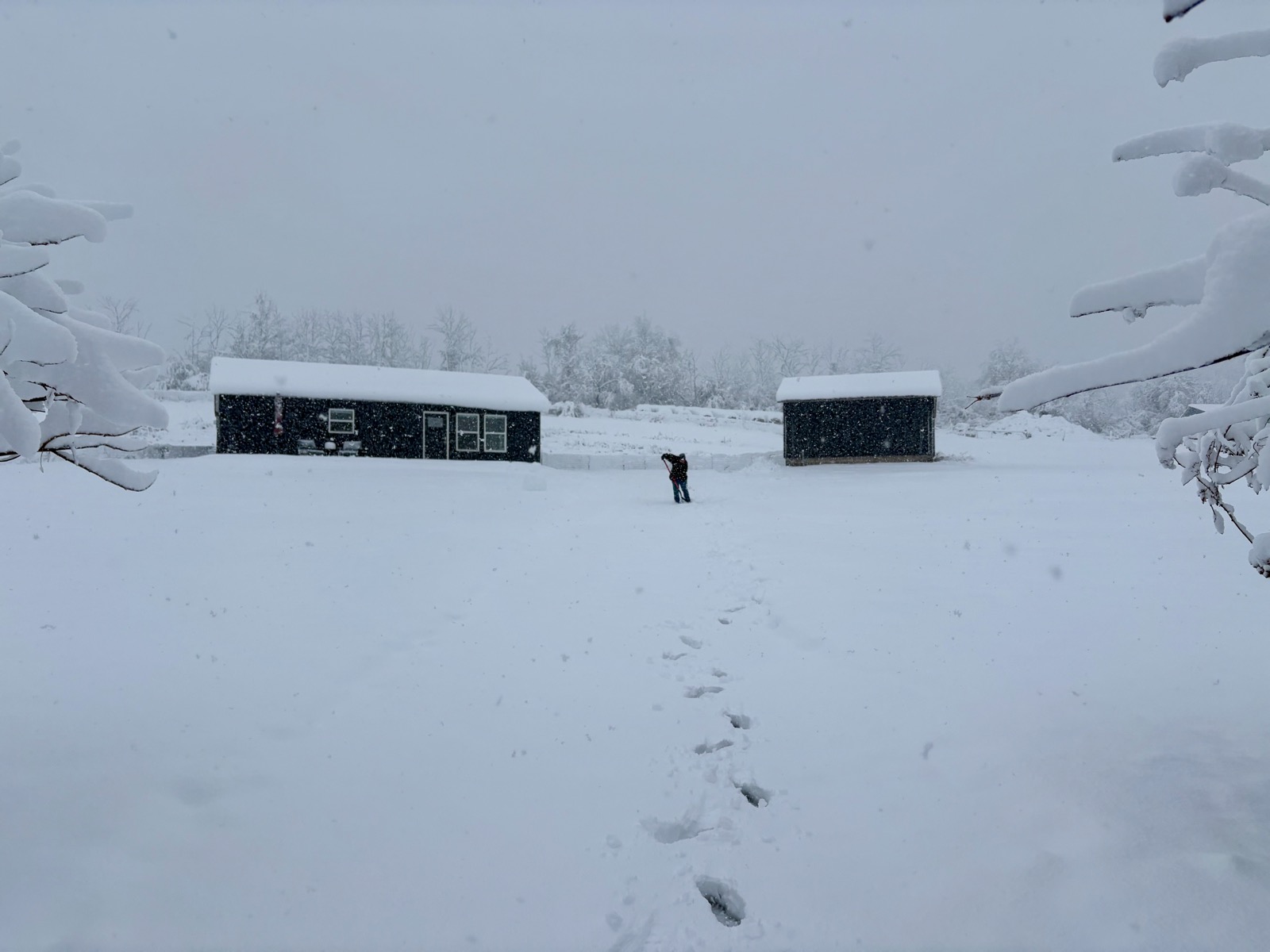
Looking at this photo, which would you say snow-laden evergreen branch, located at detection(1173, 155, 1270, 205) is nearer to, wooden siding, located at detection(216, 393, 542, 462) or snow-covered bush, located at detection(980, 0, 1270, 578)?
snow-covered bush, located at detection(980, 0, 1270, 578)

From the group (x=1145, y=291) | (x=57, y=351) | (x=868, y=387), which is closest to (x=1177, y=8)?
(x=1145, y=291)

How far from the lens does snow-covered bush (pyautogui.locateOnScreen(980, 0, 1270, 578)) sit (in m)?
2.07

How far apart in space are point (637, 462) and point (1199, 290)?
28.9 metres

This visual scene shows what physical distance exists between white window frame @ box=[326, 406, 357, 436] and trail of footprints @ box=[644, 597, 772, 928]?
2391cm

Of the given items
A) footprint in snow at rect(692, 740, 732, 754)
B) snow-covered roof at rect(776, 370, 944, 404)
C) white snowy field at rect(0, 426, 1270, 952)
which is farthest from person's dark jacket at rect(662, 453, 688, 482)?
footprint in snow at rect(692, 740, 732, 754)

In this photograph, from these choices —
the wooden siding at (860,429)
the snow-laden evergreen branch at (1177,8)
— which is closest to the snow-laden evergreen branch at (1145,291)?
the snow-laden evergreen branch at (1177,8)

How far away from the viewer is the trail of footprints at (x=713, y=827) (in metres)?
3.25

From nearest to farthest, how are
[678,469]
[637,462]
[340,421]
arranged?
[678,469]
[340,421]
[637,462]

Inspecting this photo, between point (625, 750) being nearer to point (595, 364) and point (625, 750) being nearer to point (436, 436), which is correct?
point (436, 436)

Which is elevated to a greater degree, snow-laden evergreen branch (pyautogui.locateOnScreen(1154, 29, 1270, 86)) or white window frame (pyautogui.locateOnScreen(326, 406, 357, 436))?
snow-laden evergreen branch (pyautogui.locateOnScreen(1154, 29, 1270, 86))


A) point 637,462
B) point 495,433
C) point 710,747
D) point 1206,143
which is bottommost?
point 710,747

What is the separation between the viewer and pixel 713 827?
151 inches

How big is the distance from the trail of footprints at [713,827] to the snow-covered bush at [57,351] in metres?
3.49

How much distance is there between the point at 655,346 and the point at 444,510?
52.8 metres
